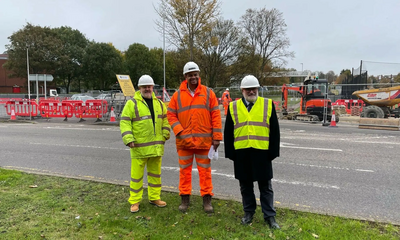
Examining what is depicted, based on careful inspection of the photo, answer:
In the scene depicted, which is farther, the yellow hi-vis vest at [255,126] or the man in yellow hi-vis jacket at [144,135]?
the man in yellow hi-vis jacket at [144,135]

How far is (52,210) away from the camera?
376 cm

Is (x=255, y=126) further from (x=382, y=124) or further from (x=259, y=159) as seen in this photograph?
(x=382, y=124)

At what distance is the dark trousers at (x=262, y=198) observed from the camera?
132 inches

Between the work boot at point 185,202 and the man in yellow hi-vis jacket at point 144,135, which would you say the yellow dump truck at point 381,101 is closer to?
the work boot at point 185,202

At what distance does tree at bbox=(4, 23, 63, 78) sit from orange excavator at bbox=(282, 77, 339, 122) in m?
37.5

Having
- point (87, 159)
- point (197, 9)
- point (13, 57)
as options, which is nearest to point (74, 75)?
point (13, 57)

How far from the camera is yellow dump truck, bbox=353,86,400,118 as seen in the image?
14820mm

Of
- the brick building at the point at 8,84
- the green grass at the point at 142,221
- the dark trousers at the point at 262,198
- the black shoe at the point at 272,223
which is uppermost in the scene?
the brick building at the point at 8,84

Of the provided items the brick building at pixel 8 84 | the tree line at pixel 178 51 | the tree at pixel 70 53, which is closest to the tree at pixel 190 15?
the tree line at pixel 178 51

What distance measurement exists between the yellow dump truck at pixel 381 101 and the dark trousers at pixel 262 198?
1446cm

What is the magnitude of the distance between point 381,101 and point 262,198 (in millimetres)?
15419

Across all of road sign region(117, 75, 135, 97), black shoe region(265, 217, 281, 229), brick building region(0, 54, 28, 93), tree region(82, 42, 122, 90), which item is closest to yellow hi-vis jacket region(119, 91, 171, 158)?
black shoe region(265, 217, 281, 229)

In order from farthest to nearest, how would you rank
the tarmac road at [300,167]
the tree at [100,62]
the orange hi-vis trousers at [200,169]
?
the tree at [100,62], the tarmac road at [300,167], the orange hi-vis trousers at [200,169]

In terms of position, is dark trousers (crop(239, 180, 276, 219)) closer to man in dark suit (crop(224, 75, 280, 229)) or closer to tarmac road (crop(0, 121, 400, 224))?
man in dark suit (crop(224, 75, 280, 229))
